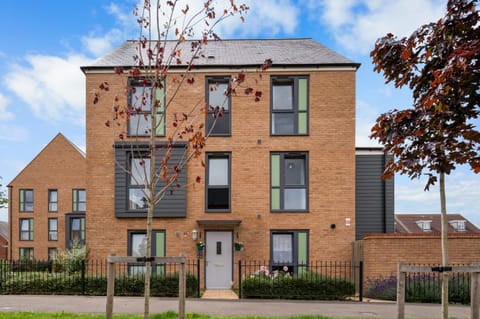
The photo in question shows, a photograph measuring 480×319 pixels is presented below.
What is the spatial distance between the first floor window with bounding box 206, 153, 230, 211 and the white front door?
3.33ft

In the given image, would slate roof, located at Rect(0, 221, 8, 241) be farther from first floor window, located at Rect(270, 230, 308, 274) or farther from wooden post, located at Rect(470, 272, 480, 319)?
wooden post, located at Rect(470, 272, 480, 319)

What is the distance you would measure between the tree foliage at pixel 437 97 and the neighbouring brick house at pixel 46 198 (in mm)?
33734

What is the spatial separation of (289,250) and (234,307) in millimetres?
4981

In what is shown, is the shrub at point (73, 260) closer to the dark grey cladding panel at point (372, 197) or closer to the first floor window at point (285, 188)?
the first floor window at point (285, 188)

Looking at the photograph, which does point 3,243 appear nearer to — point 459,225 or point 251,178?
point 251,178

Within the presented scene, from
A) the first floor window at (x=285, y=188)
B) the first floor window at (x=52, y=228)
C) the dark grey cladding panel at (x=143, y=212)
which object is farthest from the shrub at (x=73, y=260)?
the first floor window at (x=52, y=228)

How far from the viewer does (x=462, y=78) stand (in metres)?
4.55

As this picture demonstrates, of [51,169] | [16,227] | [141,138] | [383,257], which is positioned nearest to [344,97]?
[383,257]

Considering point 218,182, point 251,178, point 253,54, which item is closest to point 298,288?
point 251,178

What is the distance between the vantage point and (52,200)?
36688mm

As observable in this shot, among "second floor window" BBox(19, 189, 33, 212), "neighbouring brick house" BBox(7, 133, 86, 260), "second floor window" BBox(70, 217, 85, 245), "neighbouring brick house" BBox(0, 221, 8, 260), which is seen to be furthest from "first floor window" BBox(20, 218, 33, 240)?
"neighbouring brick house" BBox(0, 221, 8, 260)

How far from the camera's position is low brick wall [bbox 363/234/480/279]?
12789mm

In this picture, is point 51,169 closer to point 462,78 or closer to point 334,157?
point 334,157

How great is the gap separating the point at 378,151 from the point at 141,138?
9.16 meters
